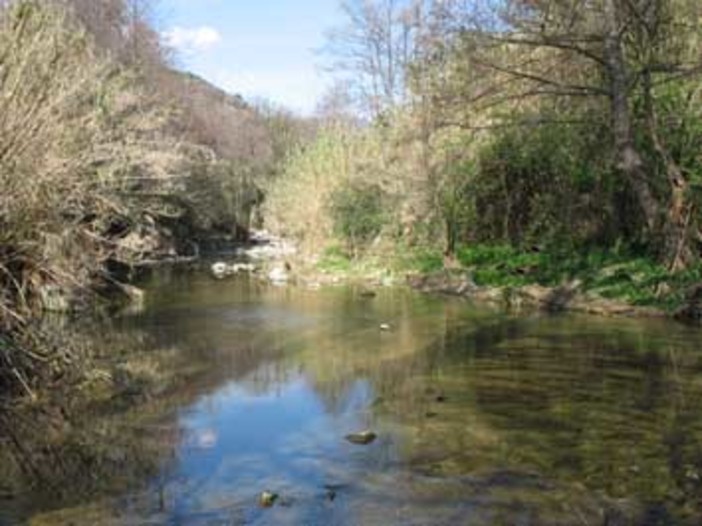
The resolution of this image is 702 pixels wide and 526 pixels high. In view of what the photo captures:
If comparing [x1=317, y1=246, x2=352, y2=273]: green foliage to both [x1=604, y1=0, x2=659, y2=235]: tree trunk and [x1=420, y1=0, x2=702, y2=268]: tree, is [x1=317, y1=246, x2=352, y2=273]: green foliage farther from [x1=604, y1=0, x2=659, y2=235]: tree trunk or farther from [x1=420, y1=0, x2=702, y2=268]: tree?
[x1=604, y1=0, x2=659, y2=235]: tree trunk

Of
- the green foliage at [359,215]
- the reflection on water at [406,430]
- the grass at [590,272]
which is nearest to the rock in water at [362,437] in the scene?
the reflection on water at [406,430]

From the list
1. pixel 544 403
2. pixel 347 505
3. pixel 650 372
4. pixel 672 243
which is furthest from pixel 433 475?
pixel 672 243

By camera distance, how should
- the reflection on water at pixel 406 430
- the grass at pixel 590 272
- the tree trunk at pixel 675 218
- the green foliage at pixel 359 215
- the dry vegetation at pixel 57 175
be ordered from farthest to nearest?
the green foliage at pixel 359 215, the tree trunk at pixel 675 218, the grass at pixel 590 272, the dry vegetation at pixel 57 175, the reflection on water at pixel 406 430

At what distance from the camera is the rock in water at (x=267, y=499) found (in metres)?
7.75

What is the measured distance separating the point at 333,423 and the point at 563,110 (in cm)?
1604

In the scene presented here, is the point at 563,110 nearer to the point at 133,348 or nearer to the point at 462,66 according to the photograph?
the point at 462,66

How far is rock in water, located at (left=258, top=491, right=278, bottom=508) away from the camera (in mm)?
7754

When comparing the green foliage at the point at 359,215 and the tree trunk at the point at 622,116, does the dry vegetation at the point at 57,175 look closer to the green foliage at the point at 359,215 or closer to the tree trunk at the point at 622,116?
the green foliage at the point at 359,215

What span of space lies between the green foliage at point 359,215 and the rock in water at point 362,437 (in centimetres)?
2256

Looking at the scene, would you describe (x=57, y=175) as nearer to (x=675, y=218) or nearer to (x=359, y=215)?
(x=675, y=218)

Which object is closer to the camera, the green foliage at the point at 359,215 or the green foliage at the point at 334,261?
the green foliage at the point at 334,261

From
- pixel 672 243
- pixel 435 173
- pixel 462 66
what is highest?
pixel 462 66

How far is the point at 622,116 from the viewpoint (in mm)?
20875

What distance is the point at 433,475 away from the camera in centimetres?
854
